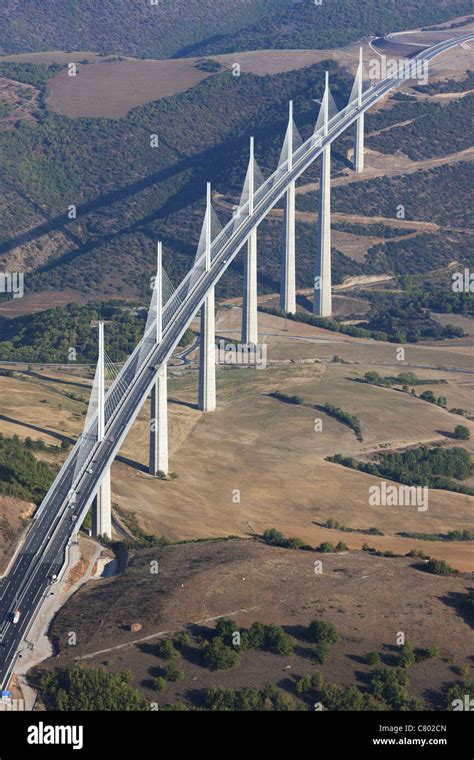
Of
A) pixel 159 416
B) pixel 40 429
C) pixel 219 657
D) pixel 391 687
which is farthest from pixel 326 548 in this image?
pixel 40 429

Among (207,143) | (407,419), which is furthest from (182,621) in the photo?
(207,143)


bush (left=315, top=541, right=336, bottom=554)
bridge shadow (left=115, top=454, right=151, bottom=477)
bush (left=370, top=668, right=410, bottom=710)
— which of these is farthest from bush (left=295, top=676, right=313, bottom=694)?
bridge shadow (left=115, top=454, right=151, bottom=477)

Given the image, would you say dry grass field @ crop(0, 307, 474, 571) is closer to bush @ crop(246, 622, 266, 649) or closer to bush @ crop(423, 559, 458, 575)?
bush @ crop(423, 559, 458, 575)

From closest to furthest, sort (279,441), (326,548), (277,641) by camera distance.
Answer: (277,641) < (326,548) < (279,441)

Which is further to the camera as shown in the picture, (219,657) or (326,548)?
(326,548)

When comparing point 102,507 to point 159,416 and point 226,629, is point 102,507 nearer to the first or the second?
point 159,416

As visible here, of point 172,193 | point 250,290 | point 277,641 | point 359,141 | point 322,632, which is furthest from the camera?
point 172,193

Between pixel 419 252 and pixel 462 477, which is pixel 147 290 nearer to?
pixel 419 252
